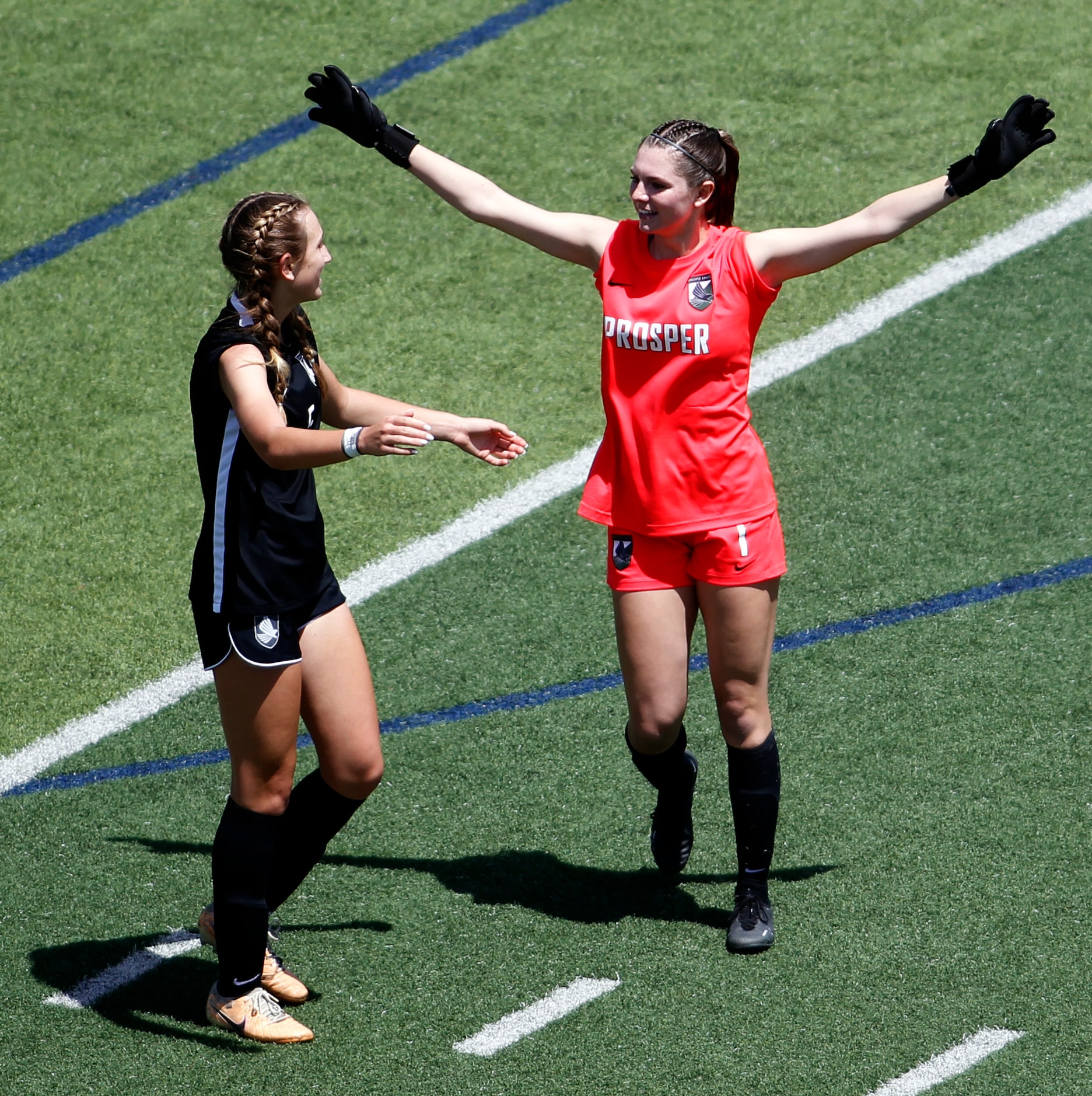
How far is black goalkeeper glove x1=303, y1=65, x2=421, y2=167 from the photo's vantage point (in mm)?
4387

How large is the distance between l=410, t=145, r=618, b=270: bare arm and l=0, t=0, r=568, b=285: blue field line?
4610mm

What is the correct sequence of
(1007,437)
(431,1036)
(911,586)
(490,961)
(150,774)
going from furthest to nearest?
(1007,437) → (911,586) → (150,774) → (490,961) → (431,1036)

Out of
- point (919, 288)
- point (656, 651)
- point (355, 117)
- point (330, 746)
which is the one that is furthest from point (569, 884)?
point (919, 288)

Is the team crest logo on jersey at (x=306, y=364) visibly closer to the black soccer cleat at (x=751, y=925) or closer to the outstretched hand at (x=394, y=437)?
the outstretched hand at (x=394, y=437)

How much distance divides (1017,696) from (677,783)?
4.86ft

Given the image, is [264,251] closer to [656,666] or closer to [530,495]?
[656,666]

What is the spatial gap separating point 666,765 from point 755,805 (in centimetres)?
28

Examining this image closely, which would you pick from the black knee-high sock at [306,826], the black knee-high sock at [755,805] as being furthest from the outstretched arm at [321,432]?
the black knee-high sock at [755,805]

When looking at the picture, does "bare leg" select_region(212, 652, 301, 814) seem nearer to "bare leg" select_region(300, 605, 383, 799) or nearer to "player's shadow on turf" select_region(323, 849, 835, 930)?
"bare leg" select_region(300, 605, 383, 799)

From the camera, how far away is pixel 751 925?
4.43 metres

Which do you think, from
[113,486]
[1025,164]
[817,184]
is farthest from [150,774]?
[1025,164]

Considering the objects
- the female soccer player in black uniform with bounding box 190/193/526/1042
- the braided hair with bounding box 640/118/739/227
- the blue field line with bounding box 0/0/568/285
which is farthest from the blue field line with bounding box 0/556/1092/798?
the blue field line with bounding box 0/0/568/285

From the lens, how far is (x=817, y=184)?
28.9 ft

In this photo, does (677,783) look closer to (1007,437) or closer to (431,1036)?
(431,1036)
